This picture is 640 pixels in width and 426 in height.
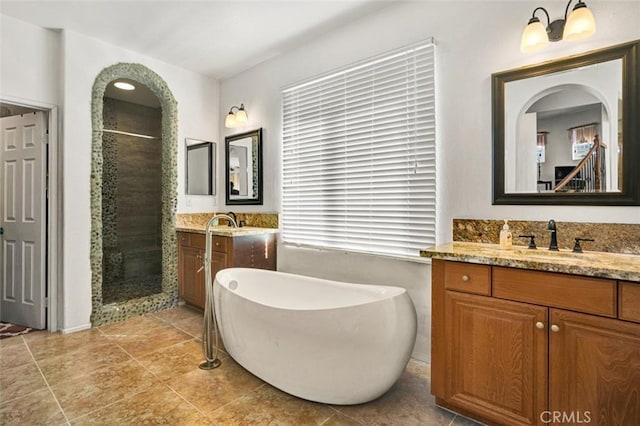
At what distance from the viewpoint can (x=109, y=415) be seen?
1748mm

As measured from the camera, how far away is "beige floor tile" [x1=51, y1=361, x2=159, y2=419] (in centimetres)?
184

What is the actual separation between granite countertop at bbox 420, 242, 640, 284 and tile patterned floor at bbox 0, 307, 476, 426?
88 centimetres

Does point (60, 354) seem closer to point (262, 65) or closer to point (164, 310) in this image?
point (164, 310)

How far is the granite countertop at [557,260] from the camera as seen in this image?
4.25 feet

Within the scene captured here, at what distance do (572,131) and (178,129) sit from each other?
11.9 feet

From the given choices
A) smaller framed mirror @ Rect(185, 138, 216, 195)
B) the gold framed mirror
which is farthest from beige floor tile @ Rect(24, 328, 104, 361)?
the gold framed mirror

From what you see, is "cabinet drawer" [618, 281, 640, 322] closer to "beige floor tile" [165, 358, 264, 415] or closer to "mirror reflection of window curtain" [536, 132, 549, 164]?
"mirror reflection of window curtain" [536, 132, 549, 164]

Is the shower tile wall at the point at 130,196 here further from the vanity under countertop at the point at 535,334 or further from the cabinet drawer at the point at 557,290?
the cabinet drawer at the point at 557,290

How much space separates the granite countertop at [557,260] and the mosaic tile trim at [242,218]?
1.99 metres

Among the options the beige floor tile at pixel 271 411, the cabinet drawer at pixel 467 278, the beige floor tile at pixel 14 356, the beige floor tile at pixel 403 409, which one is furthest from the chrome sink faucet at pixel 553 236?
the beige floor tile at pixel 14 356

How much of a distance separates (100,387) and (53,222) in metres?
1.70

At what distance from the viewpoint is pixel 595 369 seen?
4.36 ft

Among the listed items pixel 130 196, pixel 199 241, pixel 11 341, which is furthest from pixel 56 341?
pixel 130 196

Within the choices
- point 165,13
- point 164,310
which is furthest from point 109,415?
point 165,13
